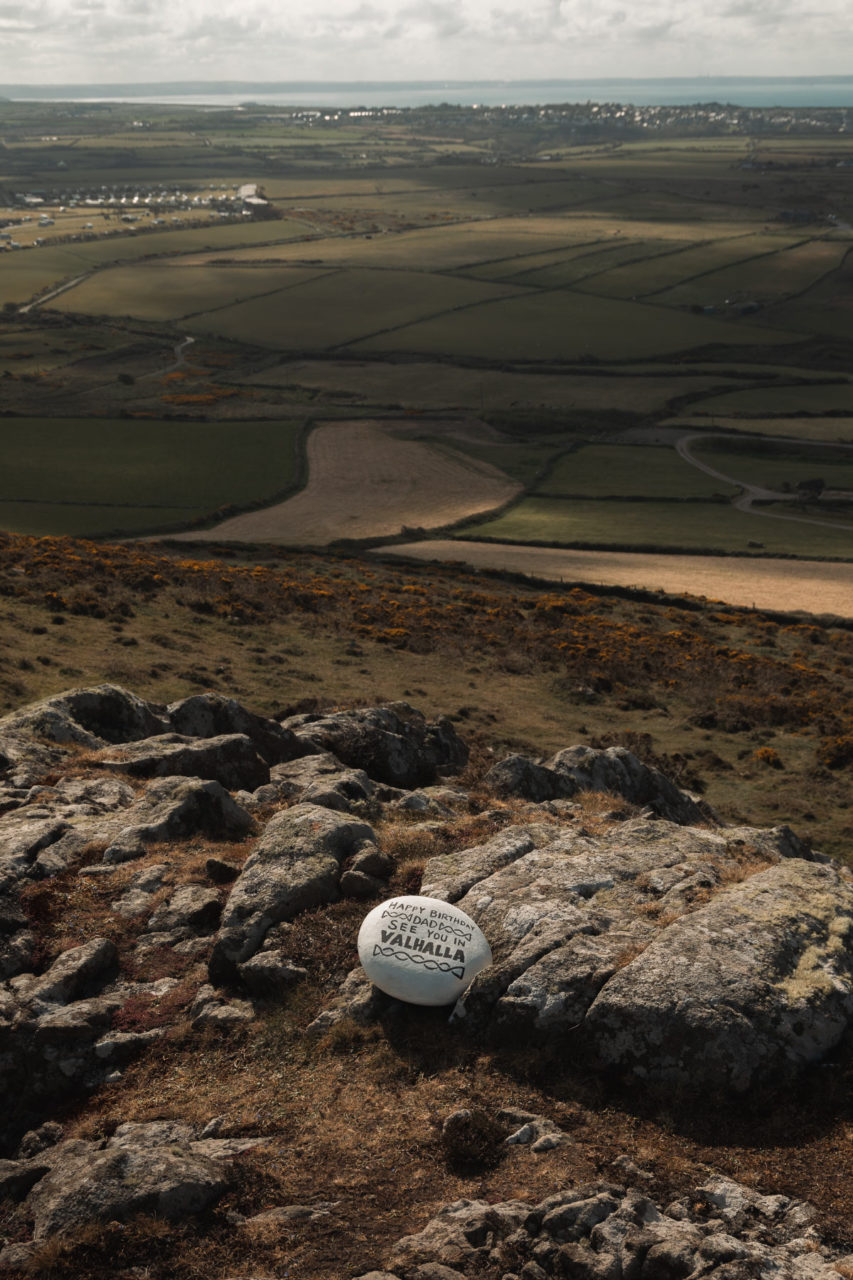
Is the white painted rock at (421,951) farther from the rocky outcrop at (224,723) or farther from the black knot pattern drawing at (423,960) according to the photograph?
the rocky outcrop at (224,723)

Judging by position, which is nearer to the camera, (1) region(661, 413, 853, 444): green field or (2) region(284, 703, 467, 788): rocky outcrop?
(2) region(284, 703, 467, 788): rocky outcrop

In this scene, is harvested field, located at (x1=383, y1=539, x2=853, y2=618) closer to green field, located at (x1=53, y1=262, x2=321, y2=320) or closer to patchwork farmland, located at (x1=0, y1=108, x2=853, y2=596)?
patchwork farmland, located at (x1=0, y1=108, x2=853, y2=596)

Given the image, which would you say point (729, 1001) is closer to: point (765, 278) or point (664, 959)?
point (664, 959)

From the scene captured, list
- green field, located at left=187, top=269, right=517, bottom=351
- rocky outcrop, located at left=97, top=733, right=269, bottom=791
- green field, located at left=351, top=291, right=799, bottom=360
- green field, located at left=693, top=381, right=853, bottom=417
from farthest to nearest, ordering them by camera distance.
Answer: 1. green field, located at left=187, top=269, right=517, bottom=351
2. green field, located at left=351, top=291, right=799, bottom=360
3. green field, located at left=693, top=381, right=853, bottom=417
4. rocky outcrop, located at left=97, top=733, right=269, bottom=791

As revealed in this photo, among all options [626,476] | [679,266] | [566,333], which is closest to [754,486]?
[626,476]

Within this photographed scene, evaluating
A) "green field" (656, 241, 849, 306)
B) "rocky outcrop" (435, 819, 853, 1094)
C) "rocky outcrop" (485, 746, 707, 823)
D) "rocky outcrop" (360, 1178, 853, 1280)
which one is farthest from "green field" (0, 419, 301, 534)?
"green field" (656, 241, 849, 306)

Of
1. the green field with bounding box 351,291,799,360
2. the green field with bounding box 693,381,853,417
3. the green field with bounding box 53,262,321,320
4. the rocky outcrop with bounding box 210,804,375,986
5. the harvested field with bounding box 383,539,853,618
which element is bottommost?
the harvested field with bounding box 383,539,853,618
